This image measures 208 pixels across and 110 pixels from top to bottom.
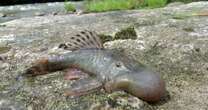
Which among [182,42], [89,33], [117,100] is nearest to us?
[117,100]

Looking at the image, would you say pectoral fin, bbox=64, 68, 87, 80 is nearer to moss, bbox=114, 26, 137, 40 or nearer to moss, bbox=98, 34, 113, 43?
moss, bbox=98, 34, 113, 43

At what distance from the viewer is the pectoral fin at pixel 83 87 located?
3793 mm

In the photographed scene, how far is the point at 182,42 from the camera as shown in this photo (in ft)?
16.4

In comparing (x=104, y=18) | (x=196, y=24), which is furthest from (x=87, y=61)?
(x=104, y=18)

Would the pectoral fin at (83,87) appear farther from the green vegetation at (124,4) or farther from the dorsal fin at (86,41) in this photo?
the green vegetation at (124,4)

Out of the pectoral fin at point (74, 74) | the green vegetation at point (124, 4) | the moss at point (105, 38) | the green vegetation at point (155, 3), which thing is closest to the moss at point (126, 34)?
the moss at point (105, 38)

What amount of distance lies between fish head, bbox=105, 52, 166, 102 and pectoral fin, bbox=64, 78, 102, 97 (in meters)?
0.09

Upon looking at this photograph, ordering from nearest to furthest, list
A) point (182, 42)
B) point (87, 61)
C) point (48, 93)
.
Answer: point (48, 93), point (87, 61), point (182, 42)

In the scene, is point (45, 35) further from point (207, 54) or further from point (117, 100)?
point (117, 100)

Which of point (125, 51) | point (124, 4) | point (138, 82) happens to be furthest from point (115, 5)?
point (138, 82)

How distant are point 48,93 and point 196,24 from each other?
231 cm

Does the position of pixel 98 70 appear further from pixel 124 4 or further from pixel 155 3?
pixel 155 3

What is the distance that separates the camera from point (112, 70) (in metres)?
3.89

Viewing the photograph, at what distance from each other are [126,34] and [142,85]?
172 cm
